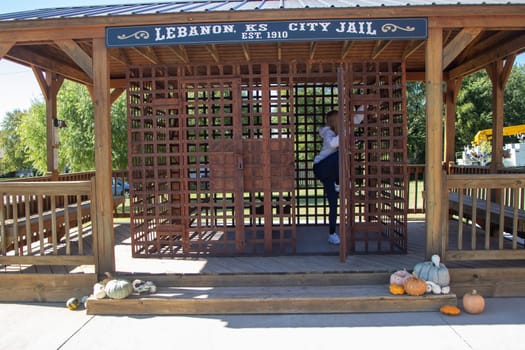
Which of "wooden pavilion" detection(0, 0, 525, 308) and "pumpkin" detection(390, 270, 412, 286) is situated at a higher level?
"wooden pavilion" detection(0, 0, 525, 308)

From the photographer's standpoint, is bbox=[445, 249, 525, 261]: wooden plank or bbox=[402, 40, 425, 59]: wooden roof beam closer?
bbox=[445, 249, 525, 261]: wooden plank

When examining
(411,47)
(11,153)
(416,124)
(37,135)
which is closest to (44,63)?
(411,47)

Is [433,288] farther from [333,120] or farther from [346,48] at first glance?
[346,48]

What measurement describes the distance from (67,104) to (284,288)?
1767 centimetres

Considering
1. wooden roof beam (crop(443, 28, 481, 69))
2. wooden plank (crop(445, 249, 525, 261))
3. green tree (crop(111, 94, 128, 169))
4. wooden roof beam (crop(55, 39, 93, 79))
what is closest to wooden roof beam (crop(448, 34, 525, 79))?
wooden roof beam (crop(443, 28, 481, 69))

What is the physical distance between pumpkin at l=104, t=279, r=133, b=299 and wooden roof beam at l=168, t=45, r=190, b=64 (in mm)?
3245

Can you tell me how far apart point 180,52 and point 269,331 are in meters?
4.08

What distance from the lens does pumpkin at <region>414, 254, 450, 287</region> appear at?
432cm

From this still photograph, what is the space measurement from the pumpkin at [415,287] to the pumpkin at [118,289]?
295 cm

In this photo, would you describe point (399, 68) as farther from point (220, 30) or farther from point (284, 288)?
point (284, 288)

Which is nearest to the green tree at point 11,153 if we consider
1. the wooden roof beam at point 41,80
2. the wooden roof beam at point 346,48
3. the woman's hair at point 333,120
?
the wooden roof beam at point 41,80

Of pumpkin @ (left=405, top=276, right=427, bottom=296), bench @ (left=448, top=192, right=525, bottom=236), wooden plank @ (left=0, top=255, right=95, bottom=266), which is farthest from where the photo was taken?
bench @ (left=448, top=192, right=525, bottom=236)

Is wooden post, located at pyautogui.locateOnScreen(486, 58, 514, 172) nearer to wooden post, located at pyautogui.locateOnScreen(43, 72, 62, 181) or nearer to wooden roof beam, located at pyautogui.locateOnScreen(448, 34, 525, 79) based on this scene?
wooden roof beam, located at pyautogui.locateOnScreen(448, 34, 525, 79)

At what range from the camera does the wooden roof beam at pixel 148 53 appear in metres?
5.62
